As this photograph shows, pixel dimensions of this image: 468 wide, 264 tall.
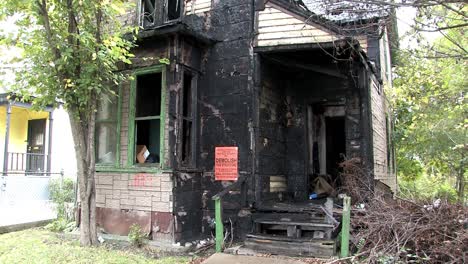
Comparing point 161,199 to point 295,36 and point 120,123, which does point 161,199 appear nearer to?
point 120,123

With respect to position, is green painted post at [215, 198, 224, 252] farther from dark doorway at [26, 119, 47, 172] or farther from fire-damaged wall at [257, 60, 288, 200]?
dark doorway at [26, 119, 47, 172]

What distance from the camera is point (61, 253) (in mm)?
6176

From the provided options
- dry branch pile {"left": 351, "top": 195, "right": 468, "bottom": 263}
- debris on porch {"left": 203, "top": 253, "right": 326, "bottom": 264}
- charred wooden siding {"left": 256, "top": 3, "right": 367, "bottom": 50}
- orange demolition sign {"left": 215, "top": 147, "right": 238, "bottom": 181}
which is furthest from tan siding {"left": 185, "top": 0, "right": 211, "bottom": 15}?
dry branch pile {"left": 351, "top": 195, "right": 468, "bottom": 263}

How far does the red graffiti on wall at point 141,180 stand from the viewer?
23.7 ft

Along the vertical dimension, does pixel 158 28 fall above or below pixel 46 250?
above

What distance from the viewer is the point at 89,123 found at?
272 inches

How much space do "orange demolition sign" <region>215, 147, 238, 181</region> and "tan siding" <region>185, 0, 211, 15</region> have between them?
3058mm

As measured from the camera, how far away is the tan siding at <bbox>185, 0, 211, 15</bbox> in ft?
26.9

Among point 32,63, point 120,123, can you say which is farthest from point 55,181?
point 32,63

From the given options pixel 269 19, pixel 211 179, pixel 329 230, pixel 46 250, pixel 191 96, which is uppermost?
pixel 269 19

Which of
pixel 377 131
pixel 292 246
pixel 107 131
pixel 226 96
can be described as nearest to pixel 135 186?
pixel 107 131

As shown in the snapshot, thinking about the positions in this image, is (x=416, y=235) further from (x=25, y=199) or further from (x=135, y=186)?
(x=25, y=199)

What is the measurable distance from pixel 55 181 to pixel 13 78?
272 inches

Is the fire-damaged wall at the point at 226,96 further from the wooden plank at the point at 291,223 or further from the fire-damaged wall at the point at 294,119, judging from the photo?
the wooden plank at the point at 291,223
